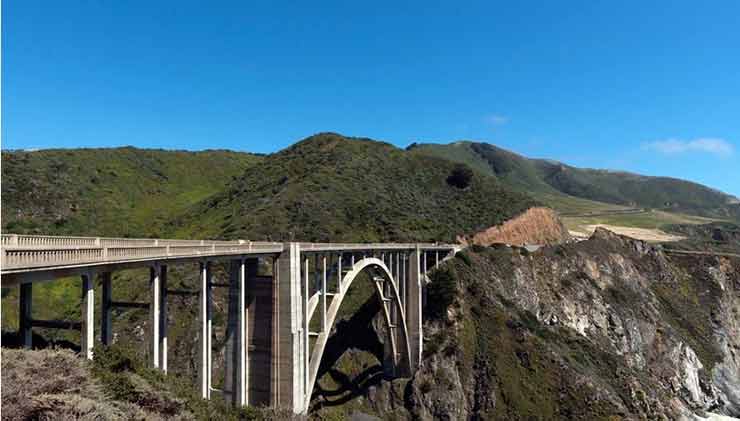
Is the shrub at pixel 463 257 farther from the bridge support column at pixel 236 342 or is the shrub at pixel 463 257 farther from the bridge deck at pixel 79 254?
the bridge deck at pixel 79 254

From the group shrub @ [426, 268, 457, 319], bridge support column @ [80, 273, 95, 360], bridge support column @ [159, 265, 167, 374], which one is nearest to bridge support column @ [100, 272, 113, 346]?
bridge support column @ [80, 273, 95, 360]

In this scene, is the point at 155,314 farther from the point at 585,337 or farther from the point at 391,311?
the point at 585,337

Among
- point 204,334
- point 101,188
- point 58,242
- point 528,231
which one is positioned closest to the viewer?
point 58,242

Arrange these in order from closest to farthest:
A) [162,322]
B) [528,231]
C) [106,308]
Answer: [106,308] → [162,322] → [528,231]

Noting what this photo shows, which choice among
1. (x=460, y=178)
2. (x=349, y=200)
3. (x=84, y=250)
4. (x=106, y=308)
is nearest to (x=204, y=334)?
(x=106, y=308)

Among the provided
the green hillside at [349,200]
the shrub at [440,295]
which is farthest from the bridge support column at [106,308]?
the green hillside at [349,200]

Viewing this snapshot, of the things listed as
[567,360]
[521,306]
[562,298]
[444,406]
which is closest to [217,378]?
[444,406]

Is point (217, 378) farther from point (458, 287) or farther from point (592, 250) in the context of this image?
point (592, 250)
